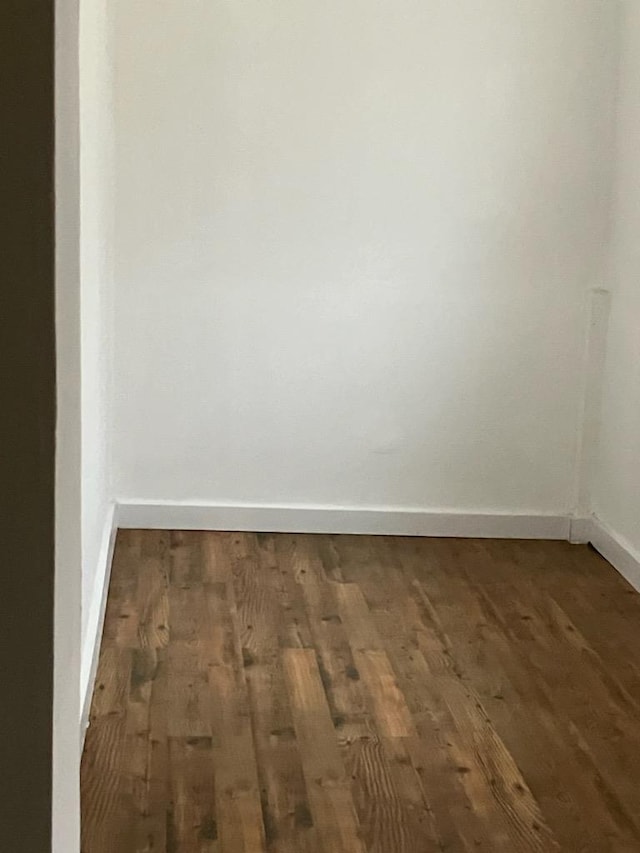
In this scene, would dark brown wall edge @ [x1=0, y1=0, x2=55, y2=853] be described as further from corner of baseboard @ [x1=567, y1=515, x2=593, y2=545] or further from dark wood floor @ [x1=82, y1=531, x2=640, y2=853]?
corner of baseboard @ [x1=567, y1=515, x2=593, y2=545]

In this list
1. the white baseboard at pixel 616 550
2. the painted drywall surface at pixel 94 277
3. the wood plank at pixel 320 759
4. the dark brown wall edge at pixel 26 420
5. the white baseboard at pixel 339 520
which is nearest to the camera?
the dark brown wall edge at pixel 26 420

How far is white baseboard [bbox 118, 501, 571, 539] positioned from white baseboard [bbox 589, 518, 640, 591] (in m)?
0.11

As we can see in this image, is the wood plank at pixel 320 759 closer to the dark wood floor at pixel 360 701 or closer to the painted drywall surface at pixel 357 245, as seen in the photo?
the dark wood floor at pixel 360 701

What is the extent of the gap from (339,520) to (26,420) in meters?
2.65

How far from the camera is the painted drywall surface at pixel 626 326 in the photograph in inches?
125

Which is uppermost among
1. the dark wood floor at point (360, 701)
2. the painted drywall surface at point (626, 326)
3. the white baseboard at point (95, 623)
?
the painted drywall surface at point (626, 326)

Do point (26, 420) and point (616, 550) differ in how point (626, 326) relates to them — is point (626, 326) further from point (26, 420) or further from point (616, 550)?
point (26, 420)

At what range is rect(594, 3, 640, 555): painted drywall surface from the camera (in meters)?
3.17

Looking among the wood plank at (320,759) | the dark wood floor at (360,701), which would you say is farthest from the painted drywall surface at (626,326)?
the wood plank at (320,759)

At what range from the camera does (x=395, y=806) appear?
198 centimetres

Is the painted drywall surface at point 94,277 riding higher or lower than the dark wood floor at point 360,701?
higher

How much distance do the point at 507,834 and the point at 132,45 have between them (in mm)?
2365

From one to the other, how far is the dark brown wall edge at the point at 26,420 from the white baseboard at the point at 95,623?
117cm

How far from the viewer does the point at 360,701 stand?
237 centimetres
